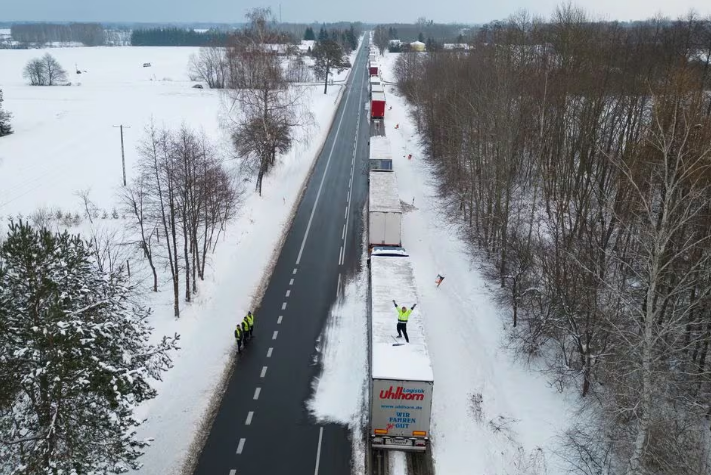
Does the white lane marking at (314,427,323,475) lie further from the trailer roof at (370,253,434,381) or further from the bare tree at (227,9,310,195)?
the bare tree at (227,9,310,195)

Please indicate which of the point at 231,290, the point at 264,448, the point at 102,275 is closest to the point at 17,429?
the point at 102,275

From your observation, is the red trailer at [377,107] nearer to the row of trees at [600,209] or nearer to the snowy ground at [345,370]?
the row of trees at [600,209]

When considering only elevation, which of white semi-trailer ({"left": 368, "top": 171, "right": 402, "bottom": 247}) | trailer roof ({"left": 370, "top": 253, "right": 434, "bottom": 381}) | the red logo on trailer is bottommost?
the red logo on trailer

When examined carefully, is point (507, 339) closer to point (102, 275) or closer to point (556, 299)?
point (556, 299)

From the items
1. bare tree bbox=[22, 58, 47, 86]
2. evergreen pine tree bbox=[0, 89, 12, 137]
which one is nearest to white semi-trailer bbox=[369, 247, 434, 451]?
evergreen pine tree bbox=[0, 89, 12, 137]

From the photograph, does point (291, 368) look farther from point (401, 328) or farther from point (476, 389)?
point (476, 389)
